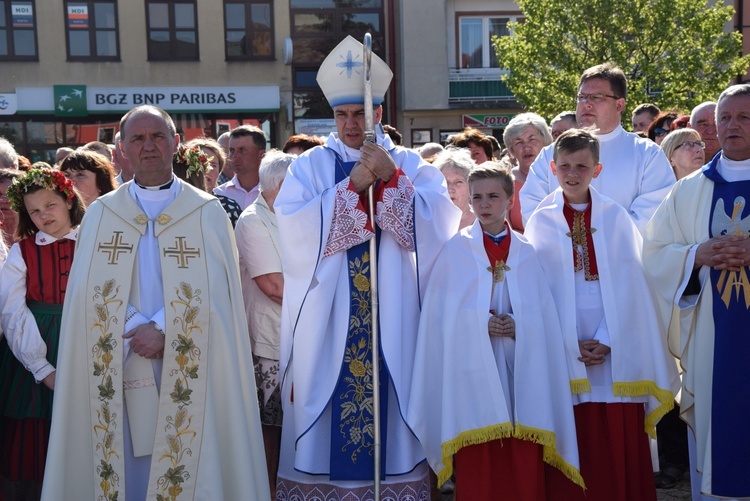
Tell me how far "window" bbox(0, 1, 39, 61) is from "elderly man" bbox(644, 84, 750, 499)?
77.4ft

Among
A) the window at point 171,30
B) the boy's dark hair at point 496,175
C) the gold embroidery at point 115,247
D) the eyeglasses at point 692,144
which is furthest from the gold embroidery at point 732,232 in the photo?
the window at point 171,30

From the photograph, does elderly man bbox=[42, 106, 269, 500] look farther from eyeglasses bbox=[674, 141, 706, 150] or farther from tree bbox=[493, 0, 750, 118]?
tree bbox=[493, 0, 750, 118]

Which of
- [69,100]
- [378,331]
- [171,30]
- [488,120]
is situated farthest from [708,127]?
[69,100]

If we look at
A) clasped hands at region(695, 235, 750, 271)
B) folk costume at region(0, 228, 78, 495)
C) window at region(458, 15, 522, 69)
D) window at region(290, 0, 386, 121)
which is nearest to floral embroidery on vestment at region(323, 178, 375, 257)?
folk costume at region(0, 228, 78, 495)

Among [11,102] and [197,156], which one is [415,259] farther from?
[11,102]

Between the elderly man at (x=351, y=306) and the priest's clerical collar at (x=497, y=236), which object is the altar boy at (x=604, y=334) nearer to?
the priest's clerical collar at (x=497, y=236)

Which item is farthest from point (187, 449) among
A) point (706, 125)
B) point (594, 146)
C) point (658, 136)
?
point (658, 136)

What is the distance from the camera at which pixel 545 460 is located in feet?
15.6

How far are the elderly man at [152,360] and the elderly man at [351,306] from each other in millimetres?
396

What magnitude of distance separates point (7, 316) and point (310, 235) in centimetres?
169

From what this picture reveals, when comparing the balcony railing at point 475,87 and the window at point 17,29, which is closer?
the window at point 17,29

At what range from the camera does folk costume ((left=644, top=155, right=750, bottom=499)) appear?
184 inches

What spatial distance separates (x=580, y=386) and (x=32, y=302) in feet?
9.84

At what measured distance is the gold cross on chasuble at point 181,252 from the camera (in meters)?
4.55
